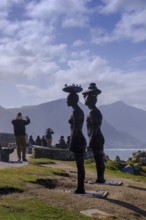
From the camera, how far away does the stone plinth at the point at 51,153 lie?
1348 inches

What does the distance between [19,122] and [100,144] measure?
9457 mm

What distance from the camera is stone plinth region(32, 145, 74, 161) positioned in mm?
34231

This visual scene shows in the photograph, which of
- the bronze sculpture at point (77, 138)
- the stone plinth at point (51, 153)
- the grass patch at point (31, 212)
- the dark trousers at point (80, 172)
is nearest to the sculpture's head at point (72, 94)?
the bronze sculpture at point (77, 138)

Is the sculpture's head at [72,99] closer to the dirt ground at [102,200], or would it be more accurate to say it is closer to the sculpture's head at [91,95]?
the sculpture's head at [91,95]

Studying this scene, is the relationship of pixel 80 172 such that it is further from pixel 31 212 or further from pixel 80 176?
pixel 31 212

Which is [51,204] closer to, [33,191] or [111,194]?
[33,191]

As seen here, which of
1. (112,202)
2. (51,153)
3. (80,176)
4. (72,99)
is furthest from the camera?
(51,153)


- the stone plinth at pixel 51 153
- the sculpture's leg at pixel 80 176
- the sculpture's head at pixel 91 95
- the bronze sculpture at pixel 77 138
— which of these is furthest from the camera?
the stone plinth at pixel 51 153

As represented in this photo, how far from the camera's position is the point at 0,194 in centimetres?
1418

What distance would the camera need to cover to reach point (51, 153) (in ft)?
117

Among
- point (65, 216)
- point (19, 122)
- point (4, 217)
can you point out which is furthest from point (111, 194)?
point (19, 122)

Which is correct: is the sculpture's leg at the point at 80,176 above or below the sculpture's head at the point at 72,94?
below

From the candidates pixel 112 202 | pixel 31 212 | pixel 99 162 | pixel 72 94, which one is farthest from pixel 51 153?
pixel 31 212

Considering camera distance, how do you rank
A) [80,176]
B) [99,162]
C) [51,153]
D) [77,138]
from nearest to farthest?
[80,176] < [77,138] < [99,162] < [51,153]
